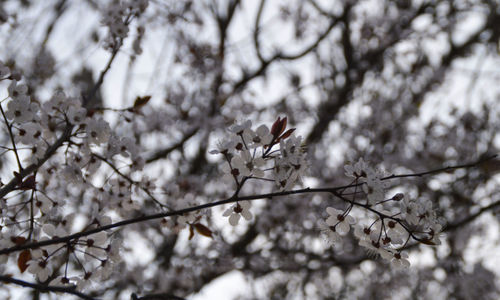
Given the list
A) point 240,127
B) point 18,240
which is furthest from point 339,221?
point 18,240

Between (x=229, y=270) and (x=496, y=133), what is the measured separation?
3452mm

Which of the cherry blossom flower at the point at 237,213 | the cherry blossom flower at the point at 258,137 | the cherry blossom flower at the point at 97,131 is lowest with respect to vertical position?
the cherry blossom flower at the point at 237,213

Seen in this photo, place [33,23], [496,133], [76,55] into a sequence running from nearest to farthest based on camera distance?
[33,23]
[76,55]
[496,133]

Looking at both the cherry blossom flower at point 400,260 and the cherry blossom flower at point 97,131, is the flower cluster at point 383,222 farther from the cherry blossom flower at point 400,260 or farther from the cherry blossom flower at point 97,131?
the cherry blossom flower at point 97,131

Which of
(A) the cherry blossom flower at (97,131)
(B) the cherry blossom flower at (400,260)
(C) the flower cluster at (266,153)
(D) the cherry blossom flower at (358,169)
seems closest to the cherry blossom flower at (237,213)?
(C) the flower cluster at (266,153)

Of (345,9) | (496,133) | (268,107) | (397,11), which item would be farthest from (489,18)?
(268,107)

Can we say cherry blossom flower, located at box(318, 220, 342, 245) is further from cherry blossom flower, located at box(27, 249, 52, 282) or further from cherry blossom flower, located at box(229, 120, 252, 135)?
cherry blossom flower, located at box(27, 249, 52, 282)

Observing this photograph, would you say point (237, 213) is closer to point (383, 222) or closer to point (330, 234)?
point (330, 234)

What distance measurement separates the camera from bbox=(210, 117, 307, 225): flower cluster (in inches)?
53.5

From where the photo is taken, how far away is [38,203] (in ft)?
5.87

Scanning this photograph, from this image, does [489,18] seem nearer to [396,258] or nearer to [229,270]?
[229,270]

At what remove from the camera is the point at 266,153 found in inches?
54.9

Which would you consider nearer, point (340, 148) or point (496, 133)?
point (496, 133)

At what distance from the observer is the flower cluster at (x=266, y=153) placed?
1.36m
